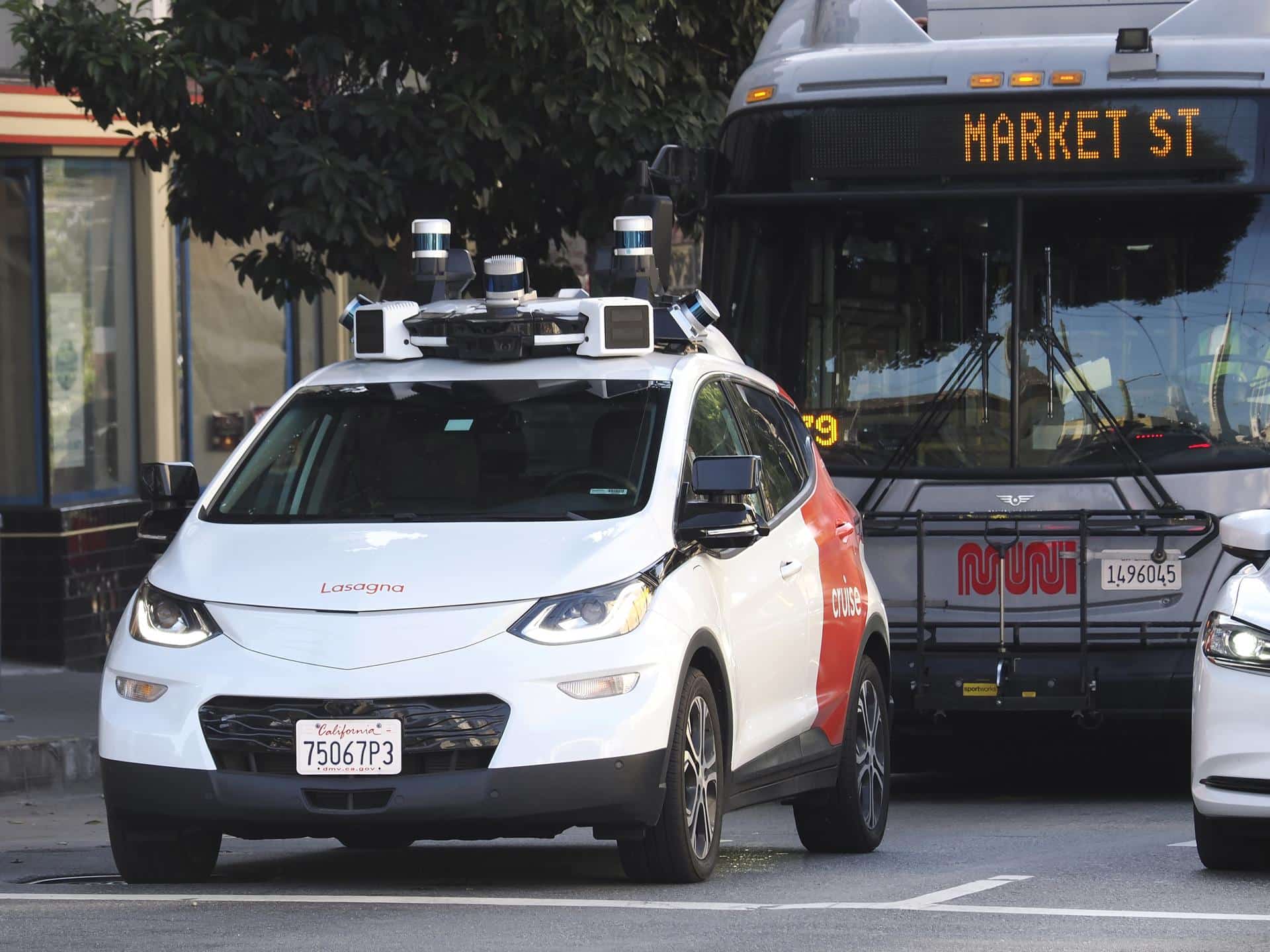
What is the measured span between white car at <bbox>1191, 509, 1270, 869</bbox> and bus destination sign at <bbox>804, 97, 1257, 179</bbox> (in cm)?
304

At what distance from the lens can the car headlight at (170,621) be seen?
7.86m

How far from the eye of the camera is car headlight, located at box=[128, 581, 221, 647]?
7859 mm

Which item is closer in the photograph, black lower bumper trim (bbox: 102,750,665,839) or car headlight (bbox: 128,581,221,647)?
black lower bumper trim (bbox: 102,750,665,839)

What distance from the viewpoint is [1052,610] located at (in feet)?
37.4

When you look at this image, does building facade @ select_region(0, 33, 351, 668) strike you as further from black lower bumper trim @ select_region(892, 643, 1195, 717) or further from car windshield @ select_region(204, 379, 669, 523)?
car windshield @ select_region(204, 379, 669, 523)

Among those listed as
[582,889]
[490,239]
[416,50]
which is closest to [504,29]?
[416,50]

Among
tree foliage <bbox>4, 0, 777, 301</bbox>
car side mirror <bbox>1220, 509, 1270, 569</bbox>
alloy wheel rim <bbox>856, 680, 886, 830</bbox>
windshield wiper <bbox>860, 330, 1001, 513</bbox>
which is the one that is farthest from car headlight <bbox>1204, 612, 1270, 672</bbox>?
tree foliage <bbox>4, 0, 777, 301</bbox>

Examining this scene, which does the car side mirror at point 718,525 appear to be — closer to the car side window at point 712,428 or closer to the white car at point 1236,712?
the car side window at point 712,428

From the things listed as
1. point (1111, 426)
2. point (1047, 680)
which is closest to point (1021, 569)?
point (1047, 680)

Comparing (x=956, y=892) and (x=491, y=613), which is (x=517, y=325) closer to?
(x=491, y=613)

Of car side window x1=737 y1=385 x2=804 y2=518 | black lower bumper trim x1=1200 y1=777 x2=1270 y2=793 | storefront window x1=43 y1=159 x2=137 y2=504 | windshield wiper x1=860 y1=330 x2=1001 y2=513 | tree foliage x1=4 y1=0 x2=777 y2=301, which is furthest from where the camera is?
storefront window x1=43 y1=159 x2=137 y2=504

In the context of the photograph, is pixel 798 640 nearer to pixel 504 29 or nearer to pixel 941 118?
pixel 941 118

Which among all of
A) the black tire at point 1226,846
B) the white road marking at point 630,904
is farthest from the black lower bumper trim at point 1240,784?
the white road marking at point 630,904

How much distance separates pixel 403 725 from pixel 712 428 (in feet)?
6.29
